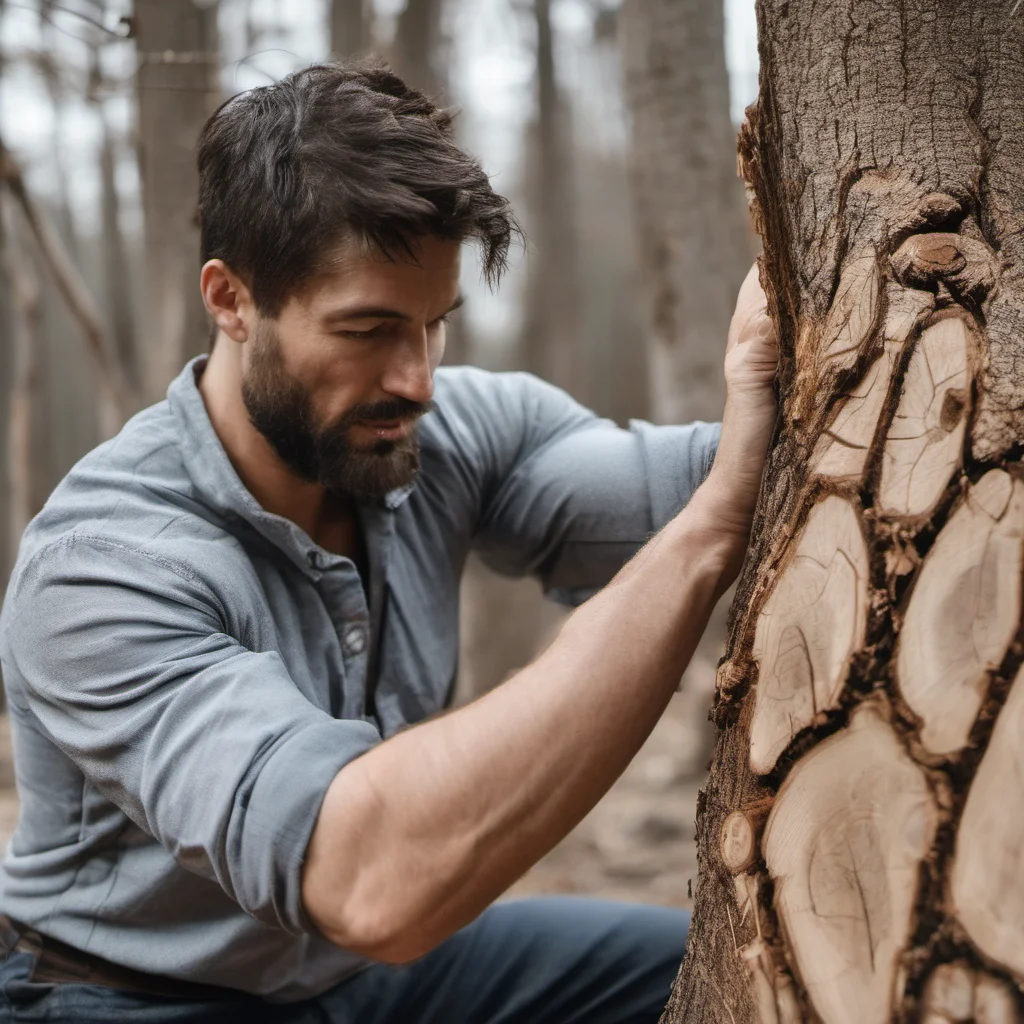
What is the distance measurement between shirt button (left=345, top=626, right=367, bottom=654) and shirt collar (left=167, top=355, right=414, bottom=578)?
13 cm

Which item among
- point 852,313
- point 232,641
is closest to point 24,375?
point 232,641

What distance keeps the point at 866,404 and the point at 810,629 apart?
26 centimetres

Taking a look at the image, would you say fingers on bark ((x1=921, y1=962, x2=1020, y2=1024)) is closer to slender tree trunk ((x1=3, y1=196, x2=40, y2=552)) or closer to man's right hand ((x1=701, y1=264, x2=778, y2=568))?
man's right hand ((x1=701, y1=264, x2=778, y2=568))

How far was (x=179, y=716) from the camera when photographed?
4.75 ft

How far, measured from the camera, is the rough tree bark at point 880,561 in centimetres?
109

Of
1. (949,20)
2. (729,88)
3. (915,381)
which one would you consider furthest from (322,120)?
(729,88)

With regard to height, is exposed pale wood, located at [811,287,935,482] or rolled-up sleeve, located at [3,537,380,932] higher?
exposed pale wood, located at [811,287,935,482]

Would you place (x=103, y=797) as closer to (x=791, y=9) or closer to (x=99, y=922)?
(x=99, y=922)

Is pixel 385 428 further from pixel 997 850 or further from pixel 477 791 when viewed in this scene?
pixel 997 850

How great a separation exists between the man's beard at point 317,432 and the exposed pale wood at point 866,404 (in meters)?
0.79

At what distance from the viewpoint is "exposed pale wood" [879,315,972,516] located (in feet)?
3.96

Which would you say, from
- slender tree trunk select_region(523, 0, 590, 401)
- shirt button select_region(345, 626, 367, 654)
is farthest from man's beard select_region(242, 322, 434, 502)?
slender tree trunk select_region(523, 0, 590, 401)

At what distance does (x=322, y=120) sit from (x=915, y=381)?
1087mm

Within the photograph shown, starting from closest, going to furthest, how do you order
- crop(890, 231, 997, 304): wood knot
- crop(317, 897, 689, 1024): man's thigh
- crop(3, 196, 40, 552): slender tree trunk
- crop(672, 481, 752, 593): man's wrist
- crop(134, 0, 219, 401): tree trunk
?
crop(890, 231, 997, 304): wood knot → crop(672, 481, 752, 593): man's wrist → crop(317, 897, 689, 1024): man's thigh → crop(134, 0, 219, 401): tree trunk → crop(3, 196, 40, 552): slender tree trunk
